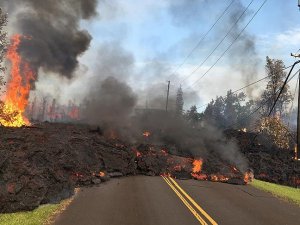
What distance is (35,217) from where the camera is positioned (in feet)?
31.5

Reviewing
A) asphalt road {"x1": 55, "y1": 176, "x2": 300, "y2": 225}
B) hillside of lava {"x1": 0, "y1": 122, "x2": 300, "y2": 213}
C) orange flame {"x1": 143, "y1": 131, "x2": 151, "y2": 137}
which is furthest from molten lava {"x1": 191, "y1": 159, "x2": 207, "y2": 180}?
orange flame {"x1": 143, "y1": 131, "x2": 151, "y2": 137}

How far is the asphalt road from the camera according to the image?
10.1 m

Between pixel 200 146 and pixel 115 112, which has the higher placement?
pixel 115 112

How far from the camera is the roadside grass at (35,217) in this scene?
29.8 feet

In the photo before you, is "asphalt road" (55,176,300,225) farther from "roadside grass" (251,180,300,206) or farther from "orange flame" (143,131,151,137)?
"orange flame" (143,131,151,137)

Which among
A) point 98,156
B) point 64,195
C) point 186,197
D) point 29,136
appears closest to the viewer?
point 64,195

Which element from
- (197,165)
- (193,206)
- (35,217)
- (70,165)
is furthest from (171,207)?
(197,165)

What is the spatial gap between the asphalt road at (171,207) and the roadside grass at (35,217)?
30cm

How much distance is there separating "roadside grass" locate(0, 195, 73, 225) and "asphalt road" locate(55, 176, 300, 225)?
296 millimetres

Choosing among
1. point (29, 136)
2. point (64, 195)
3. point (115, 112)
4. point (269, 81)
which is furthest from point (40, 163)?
point (269, 81)

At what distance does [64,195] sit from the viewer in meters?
12.7

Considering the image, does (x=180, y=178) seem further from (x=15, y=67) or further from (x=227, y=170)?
(x=15, y=67)

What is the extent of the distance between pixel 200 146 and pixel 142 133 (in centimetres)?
553

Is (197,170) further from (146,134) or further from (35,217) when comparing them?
(35,217)
